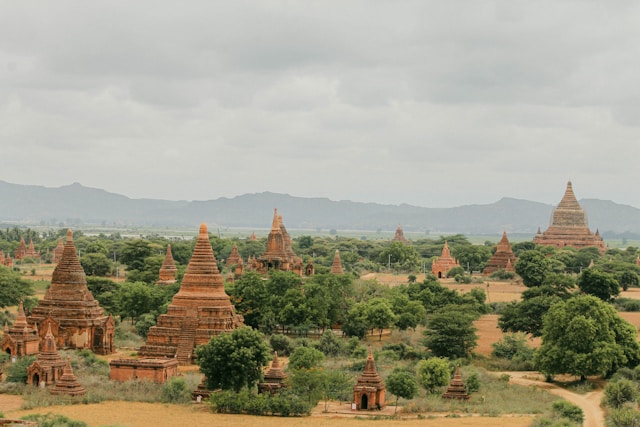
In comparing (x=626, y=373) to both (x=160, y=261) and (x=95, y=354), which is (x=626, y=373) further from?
(x=160, y=261)

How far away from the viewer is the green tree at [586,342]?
4547 centimetres

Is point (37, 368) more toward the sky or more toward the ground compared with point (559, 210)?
more toward the ground

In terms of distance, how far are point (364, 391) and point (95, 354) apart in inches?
692

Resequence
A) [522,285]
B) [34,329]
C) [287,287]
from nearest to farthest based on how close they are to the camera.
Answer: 1. [34,329]
2. [287,287]
3. [522,285]

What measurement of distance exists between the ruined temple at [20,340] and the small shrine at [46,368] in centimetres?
500

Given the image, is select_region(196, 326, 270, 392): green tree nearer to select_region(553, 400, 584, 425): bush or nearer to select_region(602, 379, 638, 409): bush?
select_region(553, 400, 584, 425): bush

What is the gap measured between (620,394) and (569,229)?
4162 inches

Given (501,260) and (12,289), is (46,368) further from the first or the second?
(501,260)

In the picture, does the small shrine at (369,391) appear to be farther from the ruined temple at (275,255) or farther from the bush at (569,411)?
the ruined temple at (275,255)

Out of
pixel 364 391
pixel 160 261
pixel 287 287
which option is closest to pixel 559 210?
pixel 160 261

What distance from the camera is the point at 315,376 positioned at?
39.1m

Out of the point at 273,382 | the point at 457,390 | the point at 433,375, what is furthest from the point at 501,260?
the point at 273,382

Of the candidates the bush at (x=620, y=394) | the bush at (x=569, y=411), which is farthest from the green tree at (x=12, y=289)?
the bush at (x=620, y=394)

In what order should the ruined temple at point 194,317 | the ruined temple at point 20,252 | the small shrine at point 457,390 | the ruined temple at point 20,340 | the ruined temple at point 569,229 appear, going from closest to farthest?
the small shrine at point 457,390
the ruined temple at point 20,340
the ruined temple at point 194,317
the ruined temple at point 20,252
the ruined temple at point 569,229
